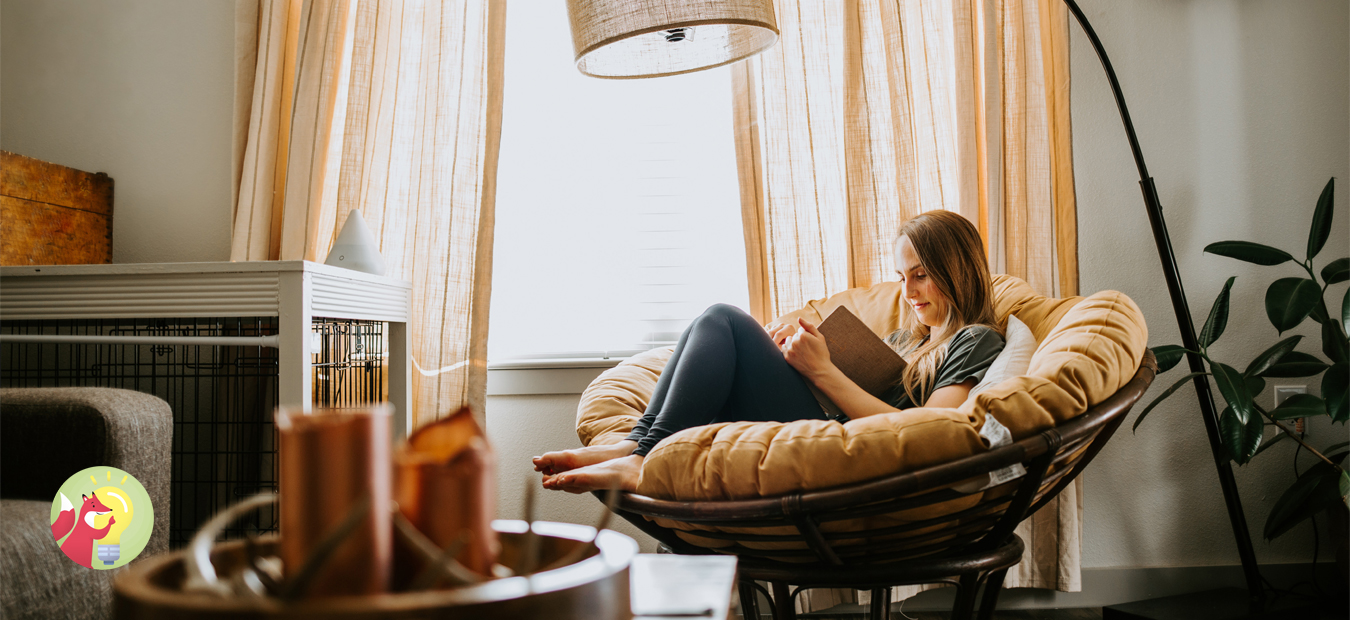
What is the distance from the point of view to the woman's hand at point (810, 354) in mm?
1533

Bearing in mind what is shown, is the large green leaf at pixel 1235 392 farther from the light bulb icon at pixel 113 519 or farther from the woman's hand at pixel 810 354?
the light bulb icon at pixel 113 519

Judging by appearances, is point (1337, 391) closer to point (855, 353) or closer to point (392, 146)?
point (855, 353)

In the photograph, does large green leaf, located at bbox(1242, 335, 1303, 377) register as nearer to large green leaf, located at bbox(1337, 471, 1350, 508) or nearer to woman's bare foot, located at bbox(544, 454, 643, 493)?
large green leaf, located at bbox(1337, 471, 1350, 508)

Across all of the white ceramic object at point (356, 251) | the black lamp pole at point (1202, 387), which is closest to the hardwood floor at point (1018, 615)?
the black lamp pole at point (1202, 387)

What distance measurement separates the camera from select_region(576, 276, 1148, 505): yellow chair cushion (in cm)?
98

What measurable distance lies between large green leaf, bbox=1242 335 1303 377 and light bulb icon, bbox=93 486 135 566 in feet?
7.59

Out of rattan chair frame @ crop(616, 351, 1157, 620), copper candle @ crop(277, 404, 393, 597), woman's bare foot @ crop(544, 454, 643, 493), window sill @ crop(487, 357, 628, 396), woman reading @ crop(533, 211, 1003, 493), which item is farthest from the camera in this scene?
window sill @ crop(487, 357, 628, 396)

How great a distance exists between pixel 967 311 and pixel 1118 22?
3.71ft

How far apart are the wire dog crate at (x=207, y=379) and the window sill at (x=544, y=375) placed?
315mm

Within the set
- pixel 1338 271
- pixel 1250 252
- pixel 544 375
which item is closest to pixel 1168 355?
pixel 1250 252

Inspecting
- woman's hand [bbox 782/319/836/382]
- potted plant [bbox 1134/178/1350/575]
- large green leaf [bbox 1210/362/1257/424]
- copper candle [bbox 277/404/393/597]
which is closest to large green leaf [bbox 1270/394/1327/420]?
potted plant [bbox 1134/178/1350/575]

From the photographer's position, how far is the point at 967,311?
1.58 metres

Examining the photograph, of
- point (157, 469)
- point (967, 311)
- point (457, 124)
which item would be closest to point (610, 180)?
point (457, 124)

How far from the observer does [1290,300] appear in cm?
177
